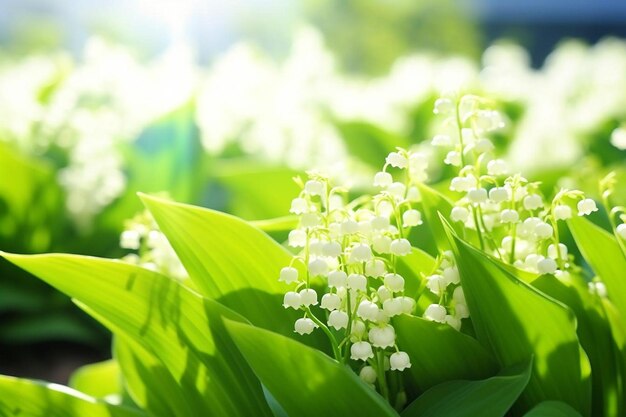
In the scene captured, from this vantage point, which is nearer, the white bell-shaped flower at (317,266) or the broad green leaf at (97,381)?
the white bell-shaped flower at (317,266)

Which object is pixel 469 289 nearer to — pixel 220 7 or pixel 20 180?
pixel 20 180

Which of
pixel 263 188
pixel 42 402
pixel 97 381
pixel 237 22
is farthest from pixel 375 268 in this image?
pixel 237 22

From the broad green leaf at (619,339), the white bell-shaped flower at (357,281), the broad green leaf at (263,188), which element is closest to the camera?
the white bell-shaped flower at (357,281)

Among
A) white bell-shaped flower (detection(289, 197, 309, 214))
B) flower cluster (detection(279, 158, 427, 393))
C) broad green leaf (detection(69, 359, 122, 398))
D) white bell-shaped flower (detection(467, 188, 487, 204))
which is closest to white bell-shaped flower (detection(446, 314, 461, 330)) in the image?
flower cluster (detection(279, 158, 427, 393))

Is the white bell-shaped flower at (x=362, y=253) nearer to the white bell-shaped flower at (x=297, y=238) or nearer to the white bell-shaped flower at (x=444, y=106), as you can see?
the white bell-shaped flower at (x=297, y=238)

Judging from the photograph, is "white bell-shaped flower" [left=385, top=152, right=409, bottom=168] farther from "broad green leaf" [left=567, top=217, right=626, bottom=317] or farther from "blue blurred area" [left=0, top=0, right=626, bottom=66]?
"blue blurred area" [left=0, top=0, right=626, bottom=66]

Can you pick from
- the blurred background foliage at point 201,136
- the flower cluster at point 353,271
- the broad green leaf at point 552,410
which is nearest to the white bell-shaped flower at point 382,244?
the flower cluster at point 353,271
